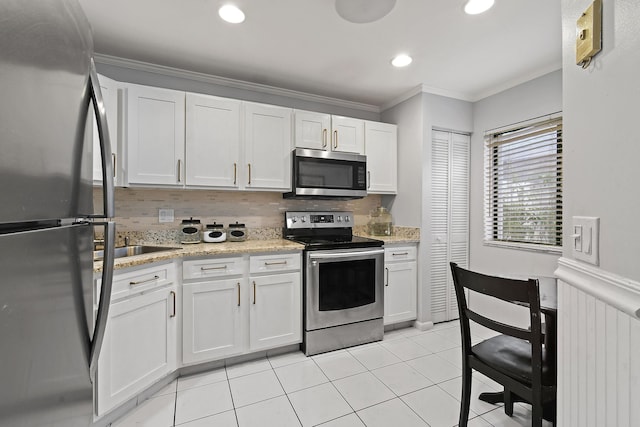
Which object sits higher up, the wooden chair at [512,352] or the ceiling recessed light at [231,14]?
the ceiling recessed light at [231,14]

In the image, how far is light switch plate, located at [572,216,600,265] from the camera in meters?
→ 0.72

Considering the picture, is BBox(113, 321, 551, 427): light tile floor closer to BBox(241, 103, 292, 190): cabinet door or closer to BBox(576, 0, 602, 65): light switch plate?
BBox(241, 103, 292, 190): cabinet door

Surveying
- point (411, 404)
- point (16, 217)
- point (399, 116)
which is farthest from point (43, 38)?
point (399, 116)

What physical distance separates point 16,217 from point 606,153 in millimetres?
1226

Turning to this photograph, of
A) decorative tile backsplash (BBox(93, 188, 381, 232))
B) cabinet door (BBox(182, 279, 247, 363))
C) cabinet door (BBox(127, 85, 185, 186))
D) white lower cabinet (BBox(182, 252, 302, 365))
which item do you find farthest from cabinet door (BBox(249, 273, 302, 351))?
cabinet door (BBox(127, 85, 185, 186))

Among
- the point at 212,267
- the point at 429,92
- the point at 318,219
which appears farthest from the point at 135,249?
the point at 429,92

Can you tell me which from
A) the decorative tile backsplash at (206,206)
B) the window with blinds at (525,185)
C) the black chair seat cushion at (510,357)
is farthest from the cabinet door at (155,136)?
the window with blinds at (525,185)

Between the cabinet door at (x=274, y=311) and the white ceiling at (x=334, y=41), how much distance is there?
1800 millimetres

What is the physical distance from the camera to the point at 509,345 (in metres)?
1.53

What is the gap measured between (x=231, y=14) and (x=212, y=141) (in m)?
0.97

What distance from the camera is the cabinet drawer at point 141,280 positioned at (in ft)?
5.38

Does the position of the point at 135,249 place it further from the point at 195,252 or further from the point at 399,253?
the point at 399,253

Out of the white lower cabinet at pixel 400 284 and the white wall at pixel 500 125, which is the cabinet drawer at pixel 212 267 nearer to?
the white lower cabinet at pixel 400 284

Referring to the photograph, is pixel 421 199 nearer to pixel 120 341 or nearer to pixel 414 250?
pixel 414 250
